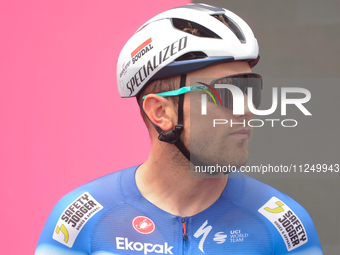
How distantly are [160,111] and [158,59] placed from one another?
0.97 feet

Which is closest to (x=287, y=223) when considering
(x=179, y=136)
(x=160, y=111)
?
(x=179, y=136)

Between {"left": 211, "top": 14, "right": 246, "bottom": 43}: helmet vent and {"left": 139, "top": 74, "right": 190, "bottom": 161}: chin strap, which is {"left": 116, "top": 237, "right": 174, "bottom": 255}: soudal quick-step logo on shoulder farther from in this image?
{"left": 211, "top": 14, "right": 246, "bottom": 43}: helmet vent

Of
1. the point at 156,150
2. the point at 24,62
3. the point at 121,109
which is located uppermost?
the point at 24,62

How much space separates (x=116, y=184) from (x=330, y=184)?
2.33m

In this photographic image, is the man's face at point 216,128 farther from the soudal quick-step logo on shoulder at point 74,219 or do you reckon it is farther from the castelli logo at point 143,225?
the soudal quick-step logo on shoulder at point 74,219

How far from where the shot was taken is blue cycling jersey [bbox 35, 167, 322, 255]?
6.87ft

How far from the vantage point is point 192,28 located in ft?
6.82

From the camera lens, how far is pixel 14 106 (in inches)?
142

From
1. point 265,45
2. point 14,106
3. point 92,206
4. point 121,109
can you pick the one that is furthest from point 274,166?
point 14,106

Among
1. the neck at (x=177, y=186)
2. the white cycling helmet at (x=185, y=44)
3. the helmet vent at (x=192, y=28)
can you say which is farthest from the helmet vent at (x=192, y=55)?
the neck at (x=177, y=186)

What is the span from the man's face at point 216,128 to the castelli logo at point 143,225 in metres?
0.50

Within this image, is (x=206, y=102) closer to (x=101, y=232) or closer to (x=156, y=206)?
(x=156, y=206)

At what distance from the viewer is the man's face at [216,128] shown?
1992mm

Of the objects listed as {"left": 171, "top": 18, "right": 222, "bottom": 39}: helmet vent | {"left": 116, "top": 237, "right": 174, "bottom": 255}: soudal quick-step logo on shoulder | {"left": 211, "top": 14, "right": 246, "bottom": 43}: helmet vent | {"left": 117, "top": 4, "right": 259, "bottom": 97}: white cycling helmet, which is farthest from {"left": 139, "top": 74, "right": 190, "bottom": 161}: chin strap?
{"left": 116, "top": 237, "right": 174, "bottom": 255}: soudal quick-step logo on shoulder
